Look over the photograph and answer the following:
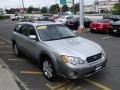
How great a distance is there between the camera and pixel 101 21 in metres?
21.8

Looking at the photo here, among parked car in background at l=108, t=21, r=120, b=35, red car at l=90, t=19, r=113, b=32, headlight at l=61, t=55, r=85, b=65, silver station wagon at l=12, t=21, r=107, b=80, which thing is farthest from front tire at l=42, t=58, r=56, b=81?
red car at l=90, t=19, r=113, b=32

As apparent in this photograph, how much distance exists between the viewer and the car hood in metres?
6.29

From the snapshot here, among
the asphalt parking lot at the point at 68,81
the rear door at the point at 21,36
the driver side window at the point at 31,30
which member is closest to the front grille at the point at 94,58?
the asphalt parking lot at the point at 68,81

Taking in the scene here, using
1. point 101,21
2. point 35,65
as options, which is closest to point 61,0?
point 101,21

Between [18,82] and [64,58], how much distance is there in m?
1.69

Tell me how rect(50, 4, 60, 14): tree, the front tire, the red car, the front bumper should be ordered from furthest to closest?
rect(50, 4, 60, 14): tree < the red car < the front tire < the front bumper

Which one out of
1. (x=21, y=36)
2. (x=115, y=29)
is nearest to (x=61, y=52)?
(x=21, y=36)

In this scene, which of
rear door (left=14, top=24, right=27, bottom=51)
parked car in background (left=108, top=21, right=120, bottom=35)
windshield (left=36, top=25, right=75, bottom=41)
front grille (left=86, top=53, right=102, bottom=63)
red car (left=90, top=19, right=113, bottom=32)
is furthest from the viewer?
red car (left=90, top=19, right=113, bottom=32)

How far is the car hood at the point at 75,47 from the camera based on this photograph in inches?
248

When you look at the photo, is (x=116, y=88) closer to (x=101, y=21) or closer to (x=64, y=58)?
(x=64, y=58)

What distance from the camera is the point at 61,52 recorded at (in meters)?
6.34

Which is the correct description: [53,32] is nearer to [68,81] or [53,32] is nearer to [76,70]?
[68,81]

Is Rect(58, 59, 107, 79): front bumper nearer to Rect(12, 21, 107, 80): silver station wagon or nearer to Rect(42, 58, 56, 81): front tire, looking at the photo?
Rect(12, 21, 107, 80): silver station wagon

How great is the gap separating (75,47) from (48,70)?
105 centimetres
